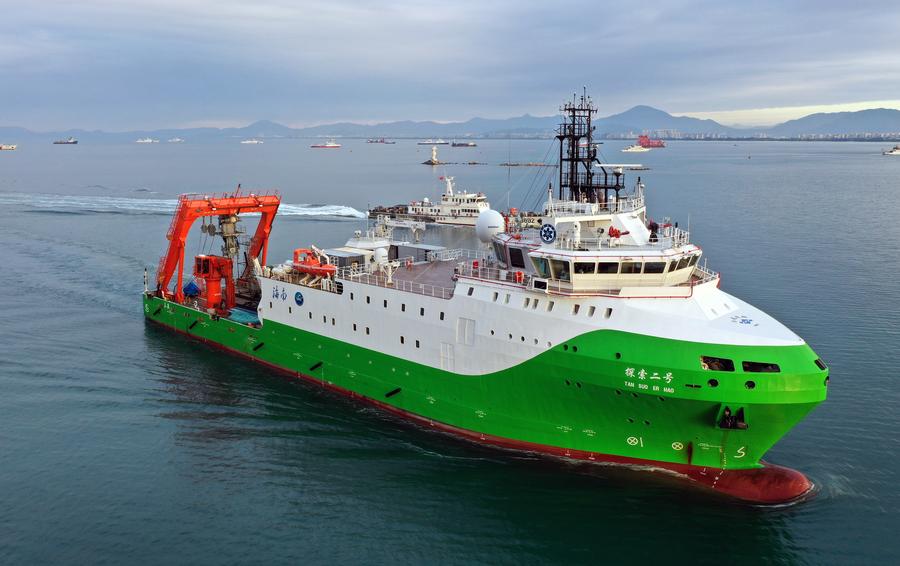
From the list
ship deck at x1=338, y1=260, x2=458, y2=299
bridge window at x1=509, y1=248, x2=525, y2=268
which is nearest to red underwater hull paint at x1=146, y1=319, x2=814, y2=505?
bridge window at x1=509, y1=248, x2=525, y2=268

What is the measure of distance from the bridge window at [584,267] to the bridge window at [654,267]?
63.0 inches

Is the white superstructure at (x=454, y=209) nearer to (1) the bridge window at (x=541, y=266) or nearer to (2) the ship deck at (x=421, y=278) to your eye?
(2) the ship deck at (x=421, y=278)

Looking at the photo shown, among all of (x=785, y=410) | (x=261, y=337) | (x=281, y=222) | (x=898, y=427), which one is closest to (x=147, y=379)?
(x=261, y=337)

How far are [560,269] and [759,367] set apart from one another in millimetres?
6229

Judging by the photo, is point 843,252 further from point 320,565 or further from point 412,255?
point 320,565

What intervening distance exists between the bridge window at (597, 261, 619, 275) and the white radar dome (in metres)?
5.17

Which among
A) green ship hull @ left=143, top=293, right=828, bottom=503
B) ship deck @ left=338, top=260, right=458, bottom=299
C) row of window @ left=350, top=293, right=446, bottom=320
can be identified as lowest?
green ship hull @ left=143, top=293, right=828, bottom=503

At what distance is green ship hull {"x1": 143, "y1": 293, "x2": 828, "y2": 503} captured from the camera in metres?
18.3

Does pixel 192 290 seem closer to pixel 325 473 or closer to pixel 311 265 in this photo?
pixel 311 265

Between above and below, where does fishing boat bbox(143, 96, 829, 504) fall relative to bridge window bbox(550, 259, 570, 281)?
below

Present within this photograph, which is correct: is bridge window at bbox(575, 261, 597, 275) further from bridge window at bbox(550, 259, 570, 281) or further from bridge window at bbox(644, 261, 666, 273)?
bridge window at bbox(644, 261, 666, 273)

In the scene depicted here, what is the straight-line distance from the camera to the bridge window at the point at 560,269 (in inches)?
810

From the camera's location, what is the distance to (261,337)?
3142cm

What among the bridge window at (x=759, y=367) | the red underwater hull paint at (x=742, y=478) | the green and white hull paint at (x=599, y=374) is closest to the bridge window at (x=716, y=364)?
the green and white hull paint at (x=599, y=374)
